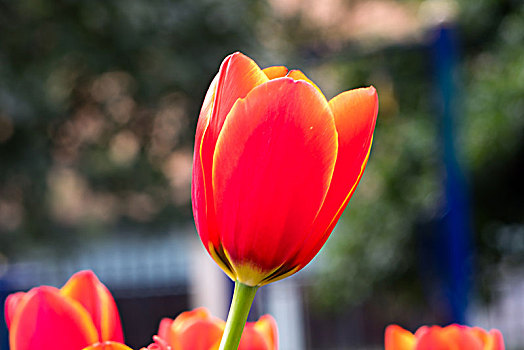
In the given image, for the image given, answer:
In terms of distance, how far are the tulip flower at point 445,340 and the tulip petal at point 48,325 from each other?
0.12 metres

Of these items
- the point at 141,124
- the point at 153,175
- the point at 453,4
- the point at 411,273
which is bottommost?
the point at 411,273

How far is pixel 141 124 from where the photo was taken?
4.33 m

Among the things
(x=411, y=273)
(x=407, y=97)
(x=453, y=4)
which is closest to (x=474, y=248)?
(x=411, y=273)

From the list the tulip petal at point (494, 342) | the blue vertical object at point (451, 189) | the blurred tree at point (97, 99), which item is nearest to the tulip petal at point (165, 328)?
the tulip petal at point (494, 342)

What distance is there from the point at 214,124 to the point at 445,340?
12 centimetres

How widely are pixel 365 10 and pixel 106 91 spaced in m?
2.17

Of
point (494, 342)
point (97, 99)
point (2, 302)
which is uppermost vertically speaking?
point (97, 99)

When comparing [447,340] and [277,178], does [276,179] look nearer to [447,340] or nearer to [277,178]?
[277,178]

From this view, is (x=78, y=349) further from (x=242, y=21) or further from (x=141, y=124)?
(x=141, y=124)

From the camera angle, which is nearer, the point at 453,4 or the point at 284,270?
the point at 284,270

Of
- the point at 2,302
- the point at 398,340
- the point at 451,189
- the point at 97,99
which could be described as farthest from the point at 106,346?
the point at 97,99

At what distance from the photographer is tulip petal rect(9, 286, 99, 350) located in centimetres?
23

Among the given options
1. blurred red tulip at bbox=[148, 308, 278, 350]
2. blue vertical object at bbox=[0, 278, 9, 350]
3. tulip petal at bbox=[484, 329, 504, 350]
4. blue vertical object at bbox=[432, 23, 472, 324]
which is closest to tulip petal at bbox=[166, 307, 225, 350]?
blurred red tulip at bbox=[148, 308, 278, 350]

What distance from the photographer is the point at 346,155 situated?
23 centimetres
